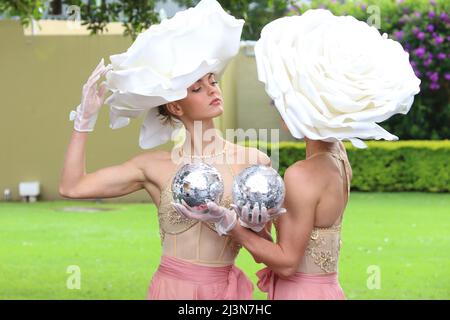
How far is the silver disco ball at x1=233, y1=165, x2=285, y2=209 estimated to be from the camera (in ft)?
7.99

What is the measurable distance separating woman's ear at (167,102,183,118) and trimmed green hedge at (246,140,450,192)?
10.6 meters

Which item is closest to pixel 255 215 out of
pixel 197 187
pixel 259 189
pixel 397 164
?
pixel 259 189

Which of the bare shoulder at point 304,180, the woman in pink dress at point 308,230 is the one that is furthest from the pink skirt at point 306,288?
the bare shoulder at point 304,180

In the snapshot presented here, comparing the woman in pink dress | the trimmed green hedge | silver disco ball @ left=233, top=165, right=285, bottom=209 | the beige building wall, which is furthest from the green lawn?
silver disco ball @ left=233, top=165, right=285, bottom=209

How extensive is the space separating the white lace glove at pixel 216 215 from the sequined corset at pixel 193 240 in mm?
316

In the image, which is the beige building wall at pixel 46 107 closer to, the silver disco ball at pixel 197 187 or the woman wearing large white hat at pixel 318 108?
the woman wearing large white hat at pixel 318 108

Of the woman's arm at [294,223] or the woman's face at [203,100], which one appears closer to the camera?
the woman's arm at [294,223]

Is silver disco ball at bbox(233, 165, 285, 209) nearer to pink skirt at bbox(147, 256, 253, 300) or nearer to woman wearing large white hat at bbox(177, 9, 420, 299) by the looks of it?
woman wearing large white hat at bbox(177, 9, 420, 299)

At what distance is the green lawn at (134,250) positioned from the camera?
6797mm

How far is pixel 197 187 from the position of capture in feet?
8.10

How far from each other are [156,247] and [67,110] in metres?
4.45

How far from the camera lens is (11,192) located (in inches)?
494

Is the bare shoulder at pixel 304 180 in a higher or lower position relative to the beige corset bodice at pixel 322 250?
higher
